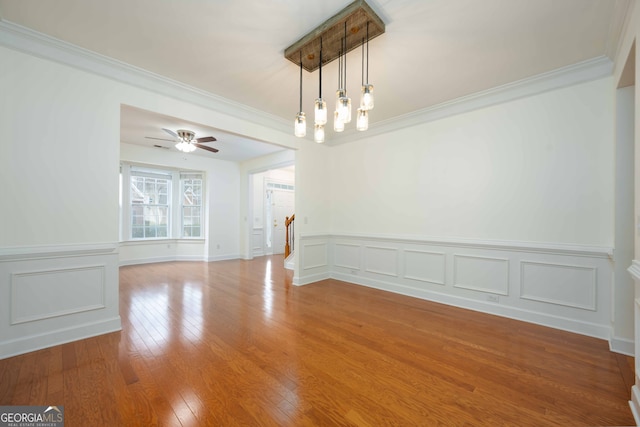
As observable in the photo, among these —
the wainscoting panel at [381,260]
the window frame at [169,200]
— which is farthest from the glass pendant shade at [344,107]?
the window frame at [169,200]

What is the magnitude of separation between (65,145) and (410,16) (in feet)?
11.2

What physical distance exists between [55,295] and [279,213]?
21.0ft

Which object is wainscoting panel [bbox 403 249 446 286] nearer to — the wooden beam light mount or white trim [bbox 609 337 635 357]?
white trim [bbox 609 337 635 357]

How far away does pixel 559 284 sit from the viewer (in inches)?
114

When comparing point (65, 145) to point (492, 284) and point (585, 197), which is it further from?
point (585, 197)

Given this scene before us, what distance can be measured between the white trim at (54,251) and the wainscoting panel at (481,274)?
4316 millimetres

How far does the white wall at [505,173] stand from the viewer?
107 inches

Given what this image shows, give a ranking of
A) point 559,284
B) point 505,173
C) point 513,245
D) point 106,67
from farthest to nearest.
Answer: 1. point 505,173
2. point 513,245
3. point 559,284
4. point 106,67

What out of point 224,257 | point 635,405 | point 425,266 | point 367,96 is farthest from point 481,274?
point 224,257

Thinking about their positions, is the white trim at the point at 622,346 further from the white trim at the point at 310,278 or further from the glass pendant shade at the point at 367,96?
the white trim at the point at 310,278

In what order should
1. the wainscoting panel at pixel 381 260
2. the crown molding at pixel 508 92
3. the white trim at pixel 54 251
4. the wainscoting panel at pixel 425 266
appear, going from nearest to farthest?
1. the white trim at pixel 54 251
2. the crown molding at pixel 508 92
3. the wainscoting panel at pixel 425 266
4. the wainscoting panel at pixel 381 260

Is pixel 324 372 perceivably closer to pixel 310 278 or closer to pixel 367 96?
pixel 367 96

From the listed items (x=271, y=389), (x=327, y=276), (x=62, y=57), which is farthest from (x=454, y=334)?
(x=62, y=57)

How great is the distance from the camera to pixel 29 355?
2.28m
